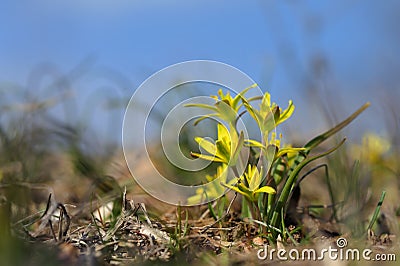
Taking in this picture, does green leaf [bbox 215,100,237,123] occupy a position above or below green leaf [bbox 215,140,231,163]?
above

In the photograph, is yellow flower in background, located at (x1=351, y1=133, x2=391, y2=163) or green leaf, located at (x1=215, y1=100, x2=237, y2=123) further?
yellow flower in background, located at (x1=351, y1=133, x2=391, y2=163)

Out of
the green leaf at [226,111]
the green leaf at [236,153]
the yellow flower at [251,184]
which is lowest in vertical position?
the yellow flower at [251,184]

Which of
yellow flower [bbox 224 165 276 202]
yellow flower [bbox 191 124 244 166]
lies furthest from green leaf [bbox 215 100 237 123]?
yellow flower [bbox 224 165 276 202]

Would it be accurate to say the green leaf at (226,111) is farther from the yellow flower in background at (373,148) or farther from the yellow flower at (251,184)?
the yellow flower in background at (373,148)

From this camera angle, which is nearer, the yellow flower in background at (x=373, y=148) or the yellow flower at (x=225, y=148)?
the yellow flower at (x=225, y=148)

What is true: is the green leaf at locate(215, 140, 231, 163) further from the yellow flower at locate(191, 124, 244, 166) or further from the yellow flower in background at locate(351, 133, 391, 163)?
the yellow flower in background at locate(351, 133, 391, 163)

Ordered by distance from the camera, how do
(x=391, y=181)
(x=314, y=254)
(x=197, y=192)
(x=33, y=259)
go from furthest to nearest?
(x=391, y=181) → (x=197, y=192) → (x=314, y=254) → (x=33, y=259)

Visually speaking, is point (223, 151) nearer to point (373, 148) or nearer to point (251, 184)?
point (251, 184)

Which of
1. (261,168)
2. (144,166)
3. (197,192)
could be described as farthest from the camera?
(144,166)

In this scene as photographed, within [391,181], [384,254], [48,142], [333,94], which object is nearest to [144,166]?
[48,142]

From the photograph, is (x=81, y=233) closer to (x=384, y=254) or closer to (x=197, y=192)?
(x=197, y=192)

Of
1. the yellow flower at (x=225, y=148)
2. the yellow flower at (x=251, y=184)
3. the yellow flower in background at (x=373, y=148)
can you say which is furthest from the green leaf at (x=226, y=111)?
the yellow flower in background at (x=373, y=148)
